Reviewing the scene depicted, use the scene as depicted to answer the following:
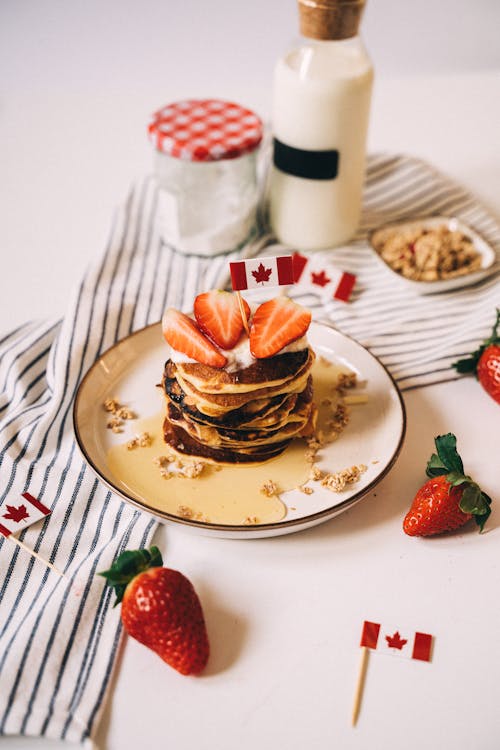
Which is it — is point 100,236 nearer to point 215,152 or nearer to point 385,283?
point 215,152

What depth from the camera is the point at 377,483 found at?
1.46 metres

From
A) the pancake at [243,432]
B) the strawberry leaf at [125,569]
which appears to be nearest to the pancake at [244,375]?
the pancake at [243,432]

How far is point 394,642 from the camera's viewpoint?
1280 millimetres

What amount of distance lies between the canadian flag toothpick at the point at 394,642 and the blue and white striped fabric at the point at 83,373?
1.36 feet

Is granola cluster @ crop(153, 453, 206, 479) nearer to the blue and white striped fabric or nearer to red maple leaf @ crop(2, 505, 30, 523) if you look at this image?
the blue and white striped fabric

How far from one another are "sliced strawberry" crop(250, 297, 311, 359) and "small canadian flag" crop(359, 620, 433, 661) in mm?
520

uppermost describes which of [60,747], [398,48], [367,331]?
[398,48]

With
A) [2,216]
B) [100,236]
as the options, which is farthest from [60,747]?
[2,216]

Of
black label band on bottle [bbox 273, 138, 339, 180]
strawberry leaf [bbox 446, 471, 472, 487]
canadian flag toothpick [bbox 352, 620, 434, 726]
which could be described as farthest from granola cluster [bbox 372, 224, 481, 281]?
canadian flag toothpick [bbox 352, 620, 434, 726]

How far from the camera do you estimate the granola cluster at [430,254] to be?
6.80 ft

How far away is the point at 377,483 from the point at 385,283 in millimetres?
818

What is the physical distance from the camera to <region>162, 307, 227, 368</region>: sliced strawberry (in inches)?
56.8

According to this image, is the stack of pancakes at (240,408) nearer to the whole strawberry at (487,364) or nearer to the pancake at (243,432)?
the pancake at (243,432)

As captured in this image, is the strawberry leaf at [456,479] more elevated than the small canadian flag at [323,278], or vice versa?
the strawberry leaf at [456,479]
